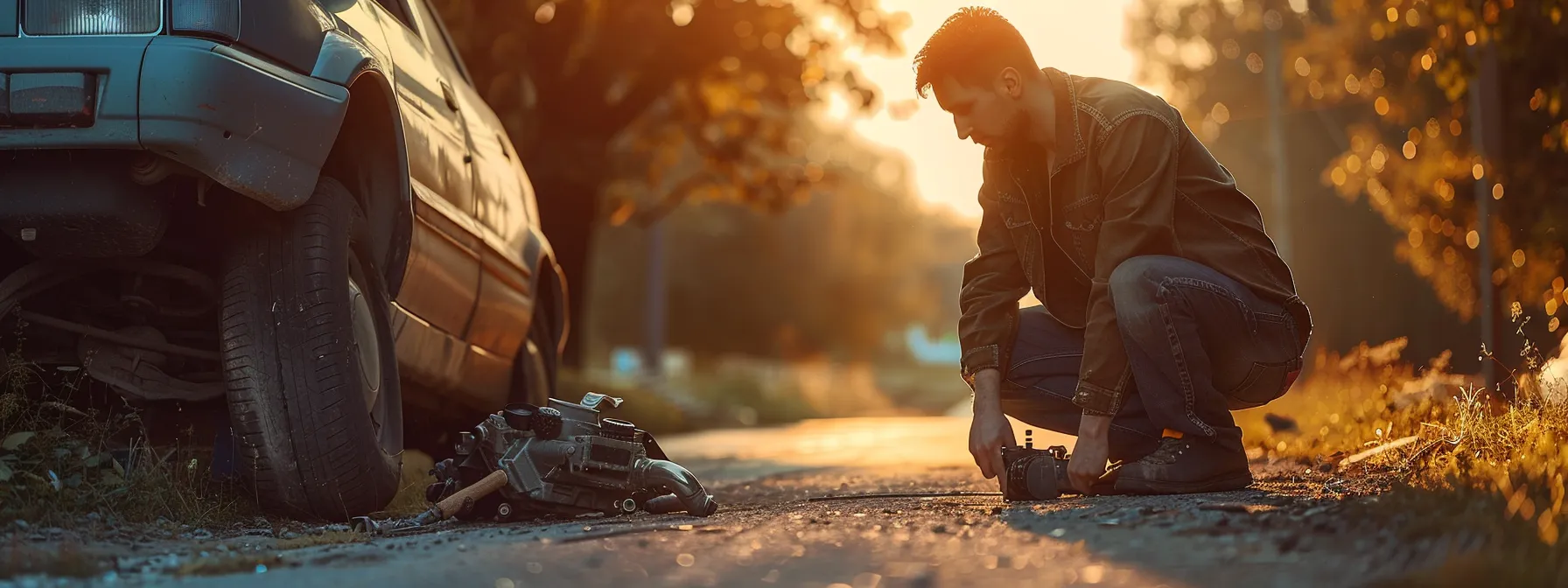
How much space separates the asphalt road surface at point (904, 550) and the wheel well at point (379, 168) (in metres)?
0.91

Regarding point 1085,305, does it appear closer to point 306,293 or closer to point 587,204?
point 306,293

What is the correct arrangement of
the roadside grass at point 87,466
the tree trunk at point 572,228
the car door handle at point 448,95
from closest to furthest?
the roadside grass at point 87,466
the car door handle at point 448,95
the tree trunk at point 572,228

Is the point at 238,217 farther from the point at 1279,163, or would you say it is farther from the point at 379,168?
the point at 1279,163

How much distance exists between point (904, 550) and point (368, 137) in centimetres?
220

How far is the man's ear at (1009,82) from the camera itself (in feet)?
12.8

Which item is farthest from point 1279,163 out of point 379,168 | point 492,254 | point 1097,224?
point 379,168

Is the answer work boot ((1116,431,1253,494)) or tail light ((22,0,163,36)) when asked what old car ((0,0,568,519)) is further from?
work boot ((1116,431,1253,494))

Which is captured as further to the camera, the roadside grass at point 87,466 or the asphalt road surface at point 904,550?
the roadside grass at point 87,466

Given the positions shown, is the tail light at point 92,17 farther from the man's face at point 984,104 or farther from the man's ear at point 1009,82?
the man's ear at point 1009,82

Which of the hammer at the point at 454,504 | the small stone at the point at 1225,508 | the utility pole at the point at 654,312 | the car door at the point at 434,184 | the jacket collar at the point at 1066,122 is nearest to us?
the small stone at the point at 1225,508

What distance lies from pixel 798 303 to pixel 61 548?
38454 mm

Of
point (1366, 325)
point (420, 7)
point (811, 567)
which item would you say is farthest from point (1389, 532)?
point (1366, 325)

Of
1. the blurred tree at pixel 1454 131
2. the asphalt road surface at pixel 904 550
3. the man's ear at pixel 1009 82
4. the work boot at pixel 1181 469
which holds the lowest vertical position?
the asphalt road surface at pixel 904 550

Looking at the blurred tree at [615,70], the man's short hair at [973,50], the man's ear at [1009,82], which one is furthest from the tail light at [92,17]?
the blurred tree at [615,70]
